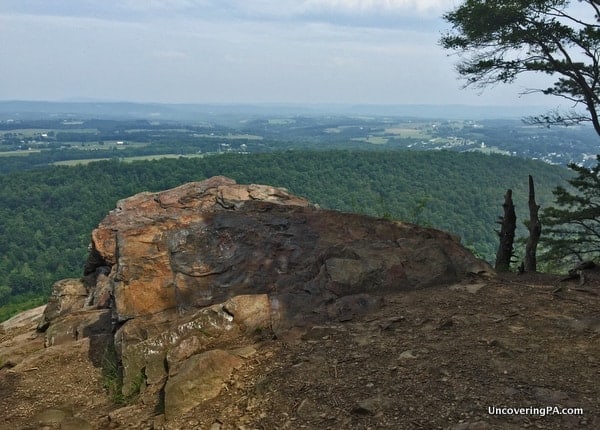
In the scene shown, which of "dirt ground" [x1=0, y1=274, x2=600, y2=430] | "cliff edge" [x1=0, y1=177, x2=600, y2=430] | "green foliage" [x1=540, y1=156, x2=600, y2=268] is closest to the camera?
"dirt ground" [x1=0, y1=274, x2=600, y2=430]

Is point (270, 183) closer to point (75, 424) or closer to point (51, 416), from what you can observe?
point (51, 416)

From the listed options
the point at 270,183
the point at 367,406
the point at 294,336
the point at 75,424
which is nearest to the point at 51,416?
the point at 75,424

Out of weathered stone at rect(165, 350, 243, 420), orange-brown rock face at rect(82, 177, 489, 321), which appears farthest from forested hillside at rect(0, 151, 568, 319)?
weathered stone at rect(165, 350, 243, 420)

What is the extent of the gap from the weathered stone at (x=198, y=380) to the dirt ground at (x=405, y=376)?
0.12m

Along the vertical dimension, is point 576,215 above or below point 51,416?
above

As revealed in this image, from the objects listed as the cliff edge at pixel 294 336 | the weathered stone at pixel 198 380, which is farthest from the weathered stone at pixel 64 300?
the weathered stone at pixel 198 380

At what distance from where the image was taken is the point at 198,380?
5781mm

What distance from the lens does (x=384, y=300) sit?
305 inches

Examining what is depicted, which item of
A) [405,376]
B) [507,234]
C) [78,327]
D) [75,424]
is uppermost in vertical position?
[507,234]

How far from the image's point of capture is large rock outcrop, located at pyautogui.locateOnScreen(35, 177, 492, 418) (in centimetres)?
666

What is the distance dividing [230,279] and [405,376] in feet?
12.7

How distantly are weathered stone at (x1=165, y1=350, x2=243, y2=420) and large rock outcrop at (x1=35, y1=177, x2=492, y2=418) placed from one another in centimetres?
1

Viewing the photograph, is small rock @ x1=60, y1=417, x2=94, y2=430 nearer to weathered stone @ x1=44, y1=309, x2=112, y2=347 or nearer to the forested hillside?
weathered stone @ x1=44, y1=309, x2=112, y2=347

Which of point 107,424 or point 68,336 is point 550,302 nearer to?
point 107,424
